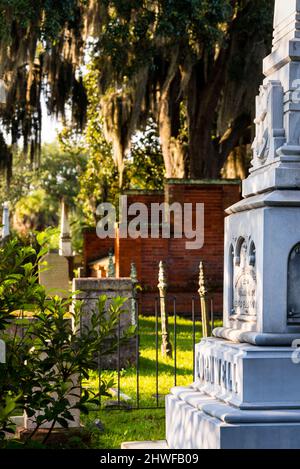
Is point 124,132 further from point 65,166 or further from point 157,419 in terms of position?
point 65,166

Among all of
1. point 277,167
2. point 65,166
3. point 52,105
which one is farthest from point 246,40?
point 65,166

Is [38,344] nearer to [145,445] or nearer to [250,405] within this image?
[145,445]

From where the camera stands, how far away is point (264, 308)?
5.87 meters

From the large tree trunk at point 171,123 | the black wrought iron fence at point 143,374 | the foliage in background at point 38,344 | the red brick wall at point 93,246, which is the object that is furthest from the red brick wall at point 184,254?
the foliage in background at point 38,344

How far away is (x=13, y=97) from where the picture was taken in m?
22.1

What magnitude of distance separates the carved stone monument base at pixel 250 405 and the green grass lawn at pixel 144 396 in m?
1.81

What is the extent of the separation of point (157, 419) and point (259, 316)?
3.21 metres

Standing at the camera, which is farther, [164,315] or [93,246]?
[93,246]

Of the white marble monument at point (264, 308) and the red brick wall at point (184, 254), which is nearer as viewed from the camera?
the white marble monument at point (264, 308)

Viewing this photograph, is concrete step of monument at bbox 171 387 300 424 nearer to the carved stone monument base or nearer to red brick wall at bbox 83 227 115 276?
the carved stone monument base

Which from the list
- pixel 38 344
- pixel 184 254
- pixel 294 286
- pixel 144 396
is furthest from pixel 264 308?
pixel 184 254

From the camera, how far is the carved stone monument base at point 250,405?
5.49 metres

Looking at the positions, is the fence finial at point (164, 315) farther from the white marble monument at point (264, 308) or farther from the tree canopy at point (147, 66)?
the tree canopy at point (147, 66)

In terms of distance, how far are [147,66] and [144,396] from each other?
10.5 meters
